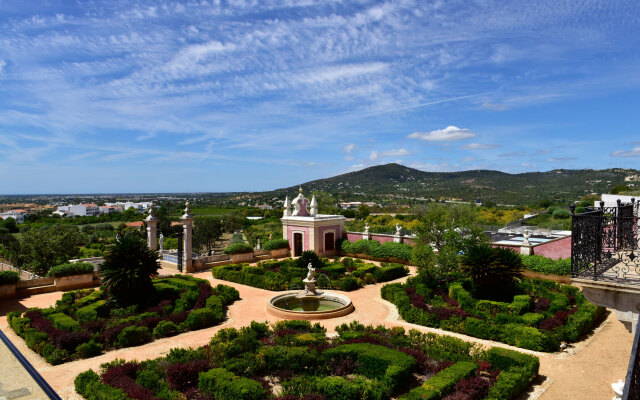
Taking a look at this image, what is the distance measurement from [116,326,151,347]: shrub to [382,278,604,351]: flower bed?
873 cm

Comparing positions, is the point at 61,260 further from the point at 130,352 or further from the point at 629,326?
the point at 629,326

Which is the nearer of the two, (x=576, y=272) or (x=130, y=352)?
(x=576, y=272)

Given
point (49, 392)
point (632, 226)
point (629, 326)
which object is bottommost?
point (629, 326)

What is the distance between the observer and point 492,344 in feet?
38.5

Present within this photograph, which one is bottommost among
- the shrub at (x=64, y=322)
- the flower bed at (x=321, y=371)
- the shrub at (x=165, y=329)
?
the shrub at (x=165, y=329)

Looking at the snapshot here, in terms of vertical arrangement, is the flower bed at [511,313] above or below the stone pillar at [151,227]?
below

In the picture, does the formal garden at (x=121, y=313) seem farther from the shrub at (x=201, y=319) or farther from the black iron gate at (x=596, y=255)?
the black iron gate at (x=596, y=255)

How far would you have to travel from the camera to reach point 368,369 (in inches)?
368

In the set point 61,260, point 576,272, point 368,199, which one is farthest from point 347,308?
point 368,199

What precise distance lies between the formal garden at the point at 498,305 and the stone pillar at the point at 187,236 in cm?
1194

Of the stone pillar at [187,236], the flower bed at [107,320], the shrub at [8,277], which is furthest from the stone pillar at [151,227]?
the shrub at [8,277]

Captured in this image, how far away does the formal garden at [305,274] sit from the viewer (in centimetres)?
1883

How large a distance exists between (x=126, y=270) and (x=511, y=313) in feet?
44.6

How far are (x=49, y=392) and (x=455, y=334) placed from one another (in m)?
12.0
